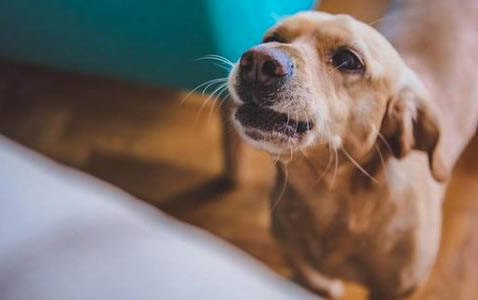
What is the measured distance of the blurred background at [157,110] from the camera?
Answer: 1.03 metres

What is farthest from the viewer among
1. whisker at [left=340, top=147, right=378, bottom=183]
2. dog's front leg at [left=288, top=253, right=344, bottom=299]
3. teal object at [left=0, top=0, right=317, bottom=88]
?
dog's front leg at [left=288, top=253, right=344, bottom=299]

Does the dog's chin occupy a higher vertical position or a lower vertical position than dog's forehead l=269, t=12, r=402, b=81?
lower

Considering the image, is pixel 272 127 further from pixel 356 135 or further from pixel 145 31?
pixel 145 31

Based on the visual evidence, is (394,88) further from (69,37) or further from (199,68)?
(69,37)

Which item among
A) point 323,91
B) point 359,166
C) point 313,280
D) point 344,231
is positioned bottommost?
point 313,280

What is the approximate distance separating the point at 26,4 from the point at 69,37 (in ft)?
0.33

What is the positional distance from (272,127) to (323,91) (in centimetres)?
8

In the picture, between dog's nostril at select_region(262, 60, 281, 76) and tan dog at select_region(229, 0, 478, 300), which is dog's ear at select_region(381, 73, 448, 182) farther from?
dog's nostril at select_region(262, 60, 281, 76)

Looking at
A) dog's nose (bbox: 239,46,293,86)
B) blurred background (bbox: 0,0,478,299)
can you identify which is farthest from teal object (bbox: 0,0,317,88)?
dog's nose (bbox: 239,46,293,86)

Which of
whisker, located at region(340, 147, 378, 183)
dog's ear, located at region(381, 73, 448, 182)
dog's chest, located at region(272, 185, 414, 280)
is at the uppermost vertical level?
dog's ear, located at region(381, 73, 448, 182)

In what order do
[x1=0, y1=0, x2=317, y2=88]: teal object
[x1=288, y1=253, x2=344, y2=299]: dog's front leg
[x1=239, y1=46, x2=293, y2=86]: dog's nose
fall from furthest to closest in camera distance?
[x1=288, y1=253, x2=344, y2=299]: dog's front leg → [x1=0, y1=0, x2=317, y2=88]: teal object → [x1=239, y1=46, x2=293, y2=86]: dog's nose

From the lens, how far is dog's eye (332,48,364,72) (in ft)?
2.64

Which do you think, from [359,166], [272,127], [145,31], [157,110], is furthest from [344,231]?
[157,110]

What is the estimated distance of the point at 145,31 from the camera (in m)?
1.03
